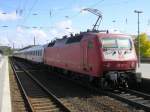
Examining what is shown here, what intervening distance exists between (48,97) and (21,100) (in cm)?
126

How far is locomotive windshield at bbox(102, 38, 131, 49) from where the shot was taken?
1702 centimetres

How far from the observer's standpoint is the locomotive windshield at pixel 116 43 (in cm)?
1702

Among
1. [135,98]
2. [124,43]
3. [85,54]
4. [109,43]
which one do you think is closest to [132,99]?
[135,98]

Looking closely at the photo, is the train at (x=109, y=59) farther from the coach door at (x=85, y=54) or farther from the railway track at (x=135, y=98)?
the railway track at (x=135, y=98)

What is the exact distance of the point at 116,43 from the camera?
17.2 meters

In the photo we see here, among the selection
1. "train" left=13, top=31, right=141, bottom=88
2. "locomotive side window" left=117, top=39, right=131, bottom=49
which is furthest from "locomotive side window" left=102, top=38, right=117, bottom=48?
"locomotive side window" left=117, top=39, right=131, bottom=49

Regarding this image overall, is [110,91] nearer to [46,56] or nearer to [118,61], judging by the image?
[118,61]

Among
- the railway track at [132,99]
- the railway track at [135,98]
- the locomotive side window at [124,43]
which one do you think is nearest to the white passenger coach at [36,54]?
the locomotive side window at [124,43]

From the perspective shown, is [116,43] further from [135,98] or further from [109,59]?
[135,98]

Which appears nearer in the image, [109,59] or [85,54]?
[109,59]

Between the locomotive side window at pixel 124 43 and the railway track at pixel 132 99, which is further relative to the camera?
the locomotive side window at pixel 124 43

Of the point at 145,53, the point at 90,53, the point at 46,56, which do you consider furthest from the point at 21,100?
the point at 145,53

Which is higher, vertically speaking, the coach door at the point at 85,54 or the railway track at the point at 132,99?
the coach door at the point at 85,54

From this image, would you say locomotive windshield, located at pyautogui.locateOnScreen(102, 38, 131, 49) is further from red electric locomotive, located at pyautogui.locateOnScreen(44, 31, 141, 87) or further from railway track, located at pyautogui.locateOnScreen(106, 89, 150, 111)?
railway track, located at pyautogui.locateOnScreen(106, 89, 150, 111)
